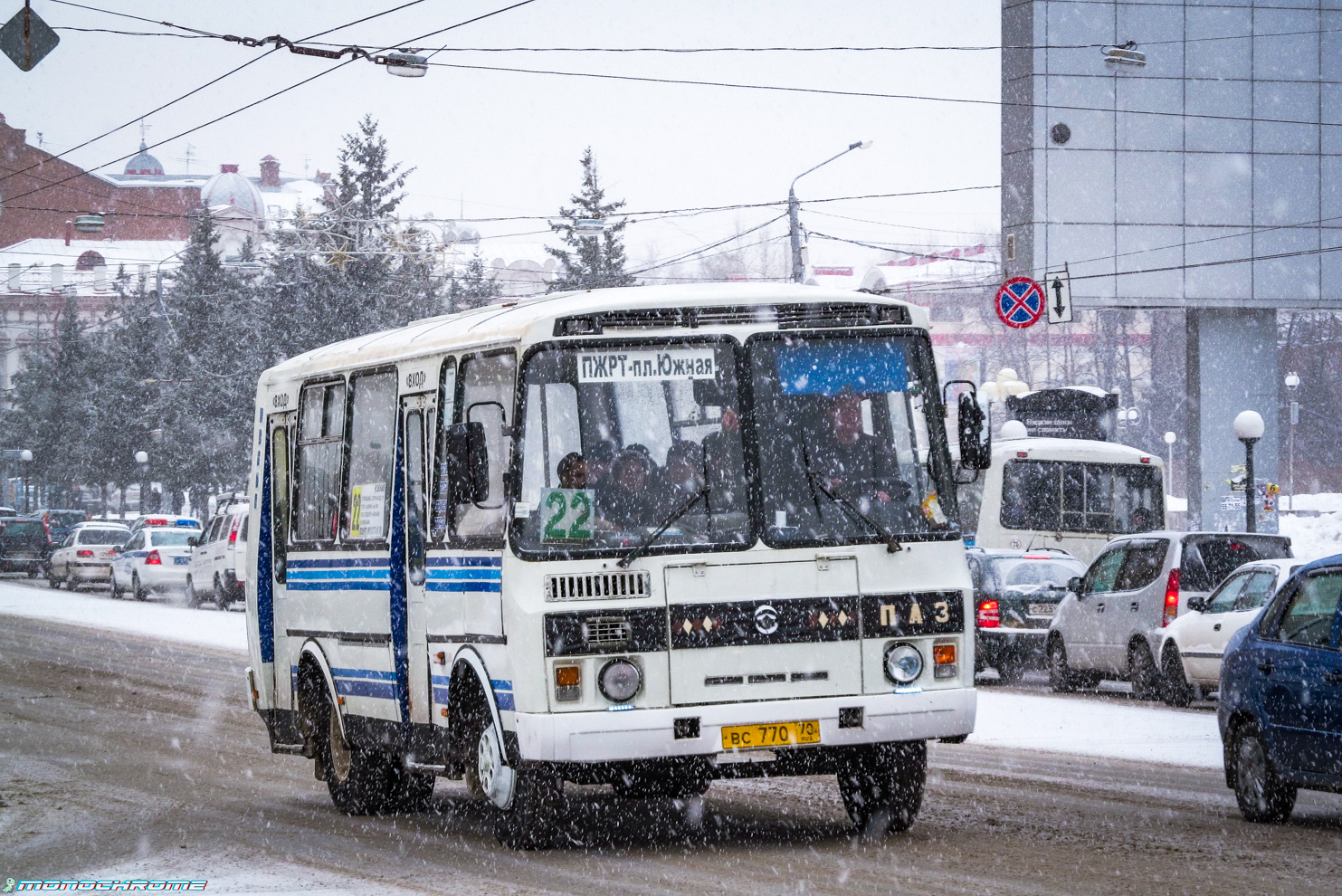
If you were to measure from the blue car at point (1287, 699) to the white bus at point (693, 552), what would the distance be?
1747 mm

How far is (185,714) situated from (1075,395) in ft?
85.7

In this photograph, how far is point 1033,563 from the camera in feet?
75.9

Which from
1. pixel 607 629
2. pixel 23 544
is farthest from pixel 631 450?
pixel 23 544

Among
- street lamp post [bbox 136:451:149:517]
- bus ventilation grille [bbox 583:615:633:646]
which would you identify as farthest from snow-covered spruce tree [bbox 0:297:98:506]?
bus ventilation grille [bbox 583:615:633:646]

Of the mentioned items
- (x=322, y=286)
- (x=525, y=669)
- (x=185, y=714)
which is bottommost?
(x=185, y=714)

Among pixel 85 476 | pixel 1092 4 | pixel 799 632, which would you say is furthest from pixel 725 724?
pixel 85 476

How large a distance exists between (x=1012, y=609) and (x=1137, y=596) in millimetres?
2445

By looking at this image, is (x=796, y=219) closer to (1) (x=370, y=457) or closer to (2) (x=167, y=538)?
(2) (x=167, y=538)

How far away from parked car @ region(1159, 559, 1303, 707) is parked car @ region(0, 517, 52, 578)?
4169 centimetres

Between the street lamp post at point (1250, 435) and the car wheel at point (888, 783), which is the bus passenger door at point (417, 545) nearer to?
the car wheel at point (888, 783)

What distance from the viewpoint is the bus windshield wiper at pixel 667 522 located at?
928cm

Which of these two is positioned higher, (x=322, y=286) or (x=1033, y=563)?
(x=322, y=286)

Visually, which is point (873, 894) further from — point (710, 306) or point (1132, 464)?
point (1132, 464)

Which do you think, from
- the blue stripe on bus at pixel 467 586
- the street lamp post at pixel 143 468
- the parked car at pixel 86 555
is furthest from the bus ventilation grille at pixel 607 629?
the street lamp post at pixel 143 468
